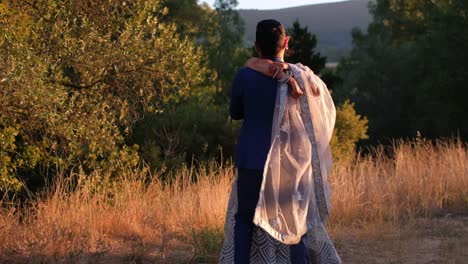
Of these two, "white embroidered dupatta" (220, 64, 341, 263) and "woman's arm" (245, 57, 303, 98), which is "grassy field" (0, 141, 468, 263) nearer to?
Answer: "white embroidered dupatta" (220, 64, 341, 263)

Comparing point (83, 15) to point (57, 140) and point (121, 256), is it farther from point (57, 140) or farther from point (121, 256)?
point (121, 256)

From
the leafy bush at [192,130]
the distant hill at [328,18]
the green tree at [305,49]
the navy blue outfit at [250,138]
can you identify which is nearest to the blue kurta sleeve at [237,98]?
the navy blue outfit at [250,138]

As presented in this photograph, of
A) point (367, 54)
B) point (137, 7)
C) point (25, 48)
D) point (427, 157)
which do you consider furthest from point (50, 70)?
point (367, 54)

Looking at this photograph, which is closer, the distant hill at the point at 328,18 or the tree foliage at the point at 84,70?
the tree foliage at the point at 84,70

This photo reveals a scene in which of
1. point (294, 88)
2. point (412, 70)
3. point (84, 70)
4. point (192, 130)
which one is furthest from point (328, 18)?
point (294, 88)

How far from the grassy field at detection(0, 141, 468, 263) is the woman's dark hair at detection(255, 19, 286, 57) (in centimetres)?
237

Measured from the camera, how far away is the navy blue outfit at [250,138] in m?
4.68

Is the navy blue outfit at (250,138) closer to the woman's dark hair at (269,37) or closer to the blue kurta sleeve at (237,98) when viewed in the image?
the blue kurta sleeve at (237,98)

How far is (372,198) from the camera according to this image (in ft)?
29.5

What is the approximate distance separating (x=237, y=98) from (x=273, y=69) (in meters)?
0.29

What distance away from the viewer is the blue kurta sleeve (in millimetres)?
4695

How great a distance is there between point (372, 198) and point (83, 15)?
12.8 feet

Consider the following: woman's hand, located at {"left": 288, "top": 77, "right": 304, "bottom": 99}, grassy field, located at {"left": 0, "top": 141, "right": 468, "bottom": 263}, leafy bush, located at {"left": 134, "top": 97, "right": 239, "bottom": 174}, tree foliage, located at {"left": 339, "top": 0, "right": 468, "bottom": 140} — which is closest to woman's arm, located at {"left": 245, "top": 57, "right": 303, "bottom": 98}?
woman's hand, located at {"left": 288, "top": 77, "right": 304, "bottom": 99}

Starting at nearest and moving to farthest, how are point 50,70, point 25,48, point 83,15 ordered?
1. point 25,48
2. point 50,70
3. point 83,15
